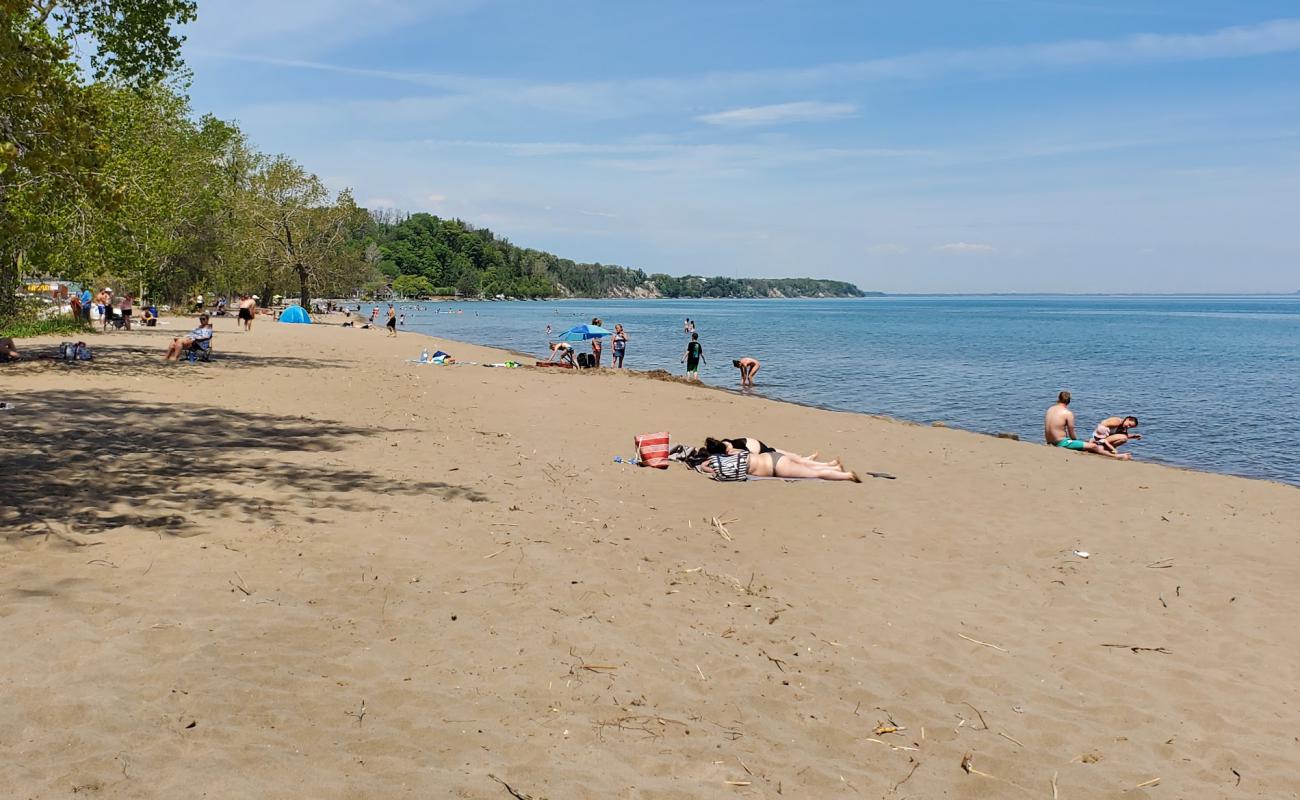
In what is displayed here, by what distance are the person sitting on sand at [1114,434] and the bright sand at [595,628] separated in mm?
4889

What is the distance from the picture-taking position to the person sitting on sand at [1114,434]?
17.8 m

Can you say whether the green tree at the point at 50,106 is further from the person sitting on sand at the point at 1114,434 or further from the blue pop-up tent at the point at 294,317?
the blue pop-up tent at the point at 294,317

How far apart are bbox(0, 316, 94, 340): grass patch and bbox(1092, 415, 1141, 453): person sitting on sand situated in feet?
96.7

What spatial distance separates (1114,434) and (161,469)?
18460 millimetres

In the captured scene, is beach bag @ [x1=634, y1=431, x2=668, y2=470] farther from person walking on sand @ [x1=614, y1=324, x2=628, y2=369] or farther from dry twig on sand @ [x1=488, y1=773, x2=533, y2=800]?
person walking on sand @ [x1=614, y1=324, x2=628, y2=369]

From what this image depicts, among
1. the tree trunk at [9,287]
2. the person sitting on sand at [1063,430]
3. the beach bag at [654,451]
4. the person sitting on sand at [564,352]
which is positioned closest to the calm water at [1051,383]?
the person sitting on sand at [1063,430]

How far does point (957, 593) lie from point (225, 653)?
6.27 m

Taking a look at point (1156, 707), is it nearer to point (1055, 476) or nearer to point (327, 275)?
point (1055, 476)

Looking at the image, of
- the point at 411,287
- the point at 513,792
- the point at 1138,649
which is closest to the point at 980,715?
the point at 1138,649

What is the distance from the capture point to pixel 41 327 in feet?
90.9

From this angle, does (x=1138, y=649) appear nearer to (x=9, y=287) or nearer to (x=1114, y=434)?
(x=1114, y=434)

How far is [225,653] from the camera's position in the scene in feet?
17.1

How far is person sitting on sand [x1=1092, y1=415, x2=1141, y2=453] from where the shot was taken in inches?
700

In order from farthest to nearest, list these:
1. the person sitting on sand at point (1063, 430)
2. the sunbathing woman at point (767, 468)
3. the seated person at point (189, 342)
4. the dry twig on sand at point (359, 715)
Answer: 1. the seated person at point (189, 342)
2. the person sitting on sand at point (1063, 430)
3. the sunbathing woman at point (767, 468)
4. the dry twig on sand at point (359, 715)
